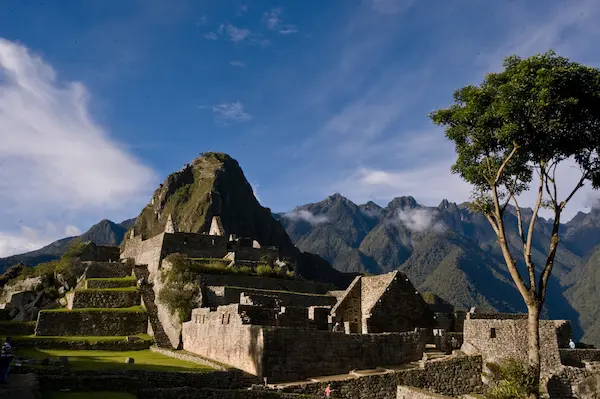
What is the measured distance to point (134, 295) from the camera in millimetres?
33062

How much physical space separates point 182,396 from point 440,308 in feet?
113

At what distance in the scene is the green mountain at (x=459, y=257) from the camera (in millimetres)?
115812

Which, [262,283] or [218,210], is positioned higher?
[218,210]

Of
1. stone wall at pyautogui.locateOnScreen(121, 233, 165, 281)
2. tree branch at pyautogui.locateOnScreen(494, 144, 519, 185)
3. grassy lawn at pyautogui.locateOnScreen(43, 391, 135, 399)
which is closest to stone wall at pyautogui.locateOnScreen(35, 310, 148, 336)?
stone wall at pyautogui.locateOnScreen(121, 233, 165, 281)

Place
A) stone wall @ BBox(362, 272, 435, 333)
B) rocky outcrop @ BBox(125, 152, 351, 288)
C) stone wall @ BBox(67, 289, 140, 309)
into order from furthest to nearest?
rocky outcrop @ BBox(125, 152, 351, 288)
stone wall @ BBox(67, 289, 140, 309)
stone wall @ BBox(362, 272, 435, 333)

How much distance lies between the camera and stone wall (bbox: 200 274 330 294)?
103 ft

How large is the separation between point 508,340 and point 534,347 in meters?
1.37

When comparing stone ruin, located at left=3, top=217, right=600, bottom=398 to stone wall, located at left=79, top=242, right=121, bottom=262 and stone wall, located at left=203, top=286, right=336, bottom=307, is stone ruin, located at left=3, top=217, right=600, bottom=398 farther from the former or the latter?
stone wall, located at left=79, top=242, right=121, bottom=262

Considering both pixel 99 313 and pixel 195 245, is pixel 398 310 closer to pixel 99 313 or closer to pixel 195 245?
pixel 99 313

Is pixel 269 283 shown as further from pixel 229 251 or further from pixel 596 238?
pixel 596 238

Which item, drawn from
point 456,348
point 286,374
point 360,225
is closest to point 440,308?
point 456,348

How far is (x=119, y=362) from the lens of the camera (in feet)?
67.2

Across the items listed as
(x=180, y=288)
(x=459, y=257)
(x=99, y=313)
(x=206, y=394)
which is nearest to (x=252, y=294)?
(x=180, y=288)

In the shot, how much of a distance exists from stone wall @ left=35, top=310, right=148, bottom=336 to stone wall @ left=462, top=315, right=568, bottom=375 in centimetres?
1990
